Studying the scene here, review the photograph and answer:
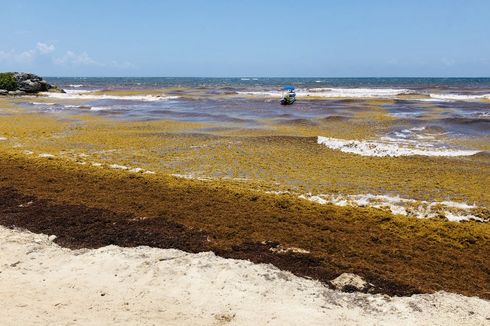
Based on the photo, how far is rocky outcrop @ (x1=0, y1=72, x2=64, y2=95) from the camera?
5973 centimetres

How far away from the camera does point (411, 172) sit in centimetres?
1468

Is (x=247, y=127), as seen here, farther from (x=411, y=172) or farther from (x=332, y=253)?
(x=332, y=253)

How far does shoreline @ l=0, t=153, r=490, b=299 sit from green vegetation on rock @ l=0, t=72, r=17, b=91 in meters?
54.8

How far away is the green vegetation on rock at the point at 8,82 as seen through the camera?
5991cm

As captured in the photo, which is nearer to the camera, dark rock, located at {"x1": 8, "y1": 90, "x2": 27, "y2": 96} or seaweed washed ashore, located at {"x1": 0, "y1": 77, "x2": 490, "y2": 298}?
seaweed washed ashore, located at {"x1": 0, "y1": 77, "x2": 490, "y2": 298}

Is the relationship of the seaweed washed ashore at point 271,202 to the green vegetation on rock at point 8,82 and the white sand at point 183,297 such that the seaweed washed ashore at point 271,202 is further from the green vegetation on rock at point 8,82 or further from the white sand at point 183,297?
the green vegetation on rock at point 8,82

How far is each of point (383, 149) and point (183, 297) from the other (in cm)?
1401

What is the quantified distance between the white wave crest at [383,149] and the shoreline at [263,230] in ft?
26.4

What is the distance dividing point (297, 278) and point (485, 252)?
149 inches

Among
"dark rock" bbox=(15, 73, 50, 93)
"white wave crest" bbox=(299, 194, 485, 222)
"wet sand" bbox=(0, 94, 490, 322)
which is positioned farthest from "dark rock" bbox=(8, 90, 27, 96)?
"white wave crest" bbox=(299, 194, 485, 222)

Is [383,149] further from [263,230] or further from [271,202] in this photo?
[263,230]

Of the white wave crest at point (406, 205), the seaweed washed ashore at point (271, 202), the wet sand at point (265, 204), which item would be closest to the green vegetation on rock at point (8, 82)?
the seaweed washed ashore at point (271, 202)

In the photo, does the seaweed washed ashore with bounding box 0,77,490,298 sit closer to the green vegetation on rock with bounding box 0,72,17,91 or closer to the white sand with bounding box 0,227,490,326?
the white sand with bounding box 0,227,490,326

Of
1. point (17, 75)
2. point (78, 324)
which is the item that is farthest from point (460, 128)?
point (17, 75)
